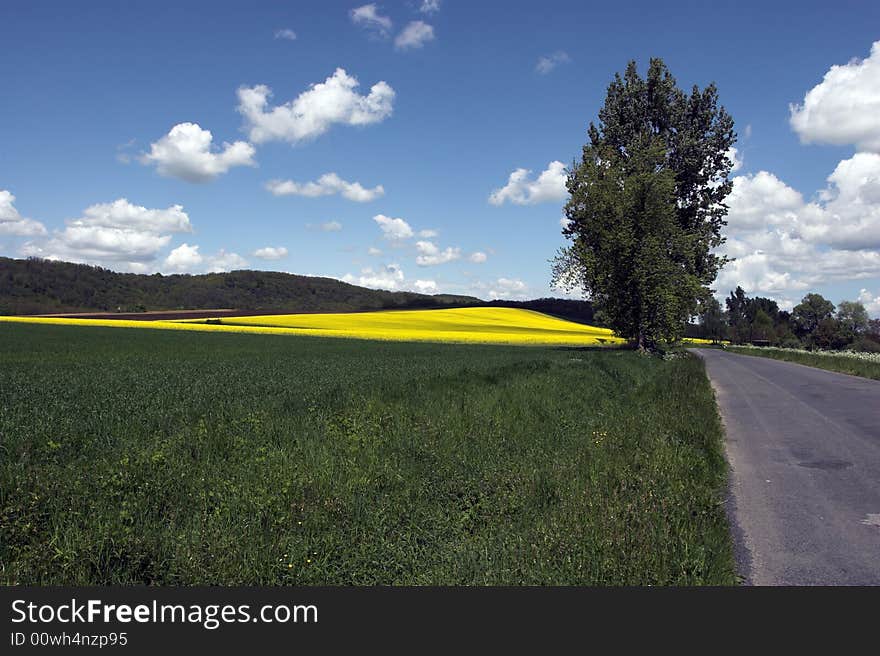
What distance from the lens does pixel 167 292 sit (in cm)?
12825

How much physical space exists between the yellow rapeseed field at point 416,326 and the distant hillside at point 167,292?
18.2m

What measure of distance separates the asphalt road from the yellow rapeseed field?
117 feet

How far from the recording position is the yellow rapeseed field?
2312 inches

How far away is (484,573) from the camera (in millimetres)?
4914

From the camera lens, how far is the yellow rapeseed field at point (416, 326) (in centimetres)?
5872

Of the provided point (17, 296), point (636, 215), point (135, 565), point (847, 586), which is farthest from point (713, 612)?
point (17, 296)

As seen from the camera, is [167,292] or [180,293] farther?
[167,292]

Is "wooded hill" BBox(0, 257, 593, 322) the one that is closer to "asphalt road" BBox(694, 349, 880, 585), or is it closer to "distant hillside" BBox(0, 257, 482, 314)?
"distant hillside" BBox(0, 257, 482, 314)

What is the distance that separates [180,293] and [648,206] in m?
113

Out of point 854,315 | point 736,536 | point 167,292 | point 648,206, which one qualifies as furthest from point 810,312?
point 736,536

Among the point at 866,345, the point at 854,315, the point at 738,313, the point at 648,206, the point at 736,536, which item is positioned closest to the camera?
the point at 736,536

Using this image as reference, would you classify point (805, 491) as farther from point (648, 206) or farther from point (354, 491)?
point (648, 206)

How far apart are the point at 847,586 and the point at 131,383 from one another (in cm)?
1588

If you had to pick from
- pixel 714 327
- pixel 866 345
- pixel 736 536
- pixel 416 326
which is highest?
pixel 714 327
